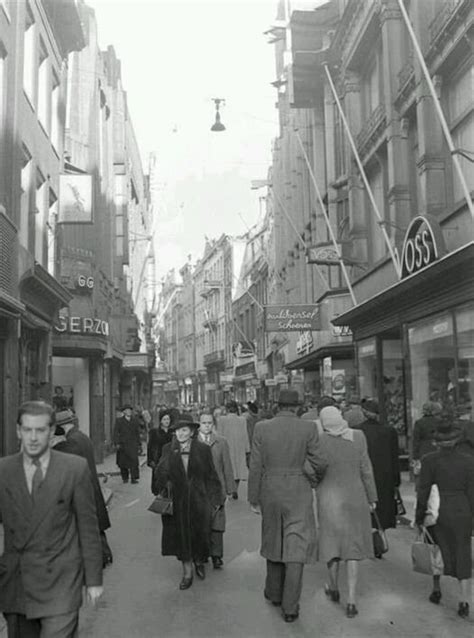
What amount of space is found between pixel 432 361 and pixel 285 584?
9.80 m

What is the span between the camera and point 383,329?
1866 cm

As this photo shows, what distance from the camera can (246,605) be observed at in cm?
698

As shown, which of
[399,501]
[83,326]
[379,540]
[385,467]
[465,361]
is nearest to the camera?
[379,540]

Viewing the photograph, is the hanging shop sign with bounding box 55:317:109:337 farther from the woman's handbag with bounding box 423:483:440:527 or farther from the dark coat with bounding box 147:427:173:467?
the woman's handbag with bounding box 423:483:440:527

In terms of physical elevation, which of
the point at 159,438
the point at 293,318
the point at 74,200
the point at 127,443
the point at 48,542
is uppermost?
the point at 74,200

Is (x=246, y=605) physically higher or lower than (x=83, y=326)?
lower

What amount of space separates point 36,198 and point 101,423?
1053cm

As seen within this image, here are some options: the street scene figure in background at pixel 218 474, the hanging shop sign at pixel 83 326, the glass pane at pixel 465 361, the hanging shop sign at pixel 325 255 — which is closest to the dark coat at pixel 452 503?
the street scene figure in background at pixel 218 474

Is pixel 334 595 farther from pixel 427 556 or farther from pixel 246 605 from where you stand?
pixel 427 556

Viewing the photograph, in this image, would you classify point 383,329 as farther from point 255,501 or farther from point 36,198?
point 255,501

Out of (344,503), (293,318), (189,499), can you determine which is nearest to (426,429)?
(189,499)

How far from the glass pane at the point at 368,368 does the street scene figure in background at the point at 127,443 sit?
20.1 ft

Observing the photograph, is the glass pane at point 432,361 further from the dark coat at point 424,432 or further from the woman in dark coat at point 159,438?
the woman in dark coat at point 159,438

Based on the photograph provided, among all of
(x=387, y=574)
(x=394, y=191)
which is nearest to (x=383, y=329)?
(x=394, y=191)
